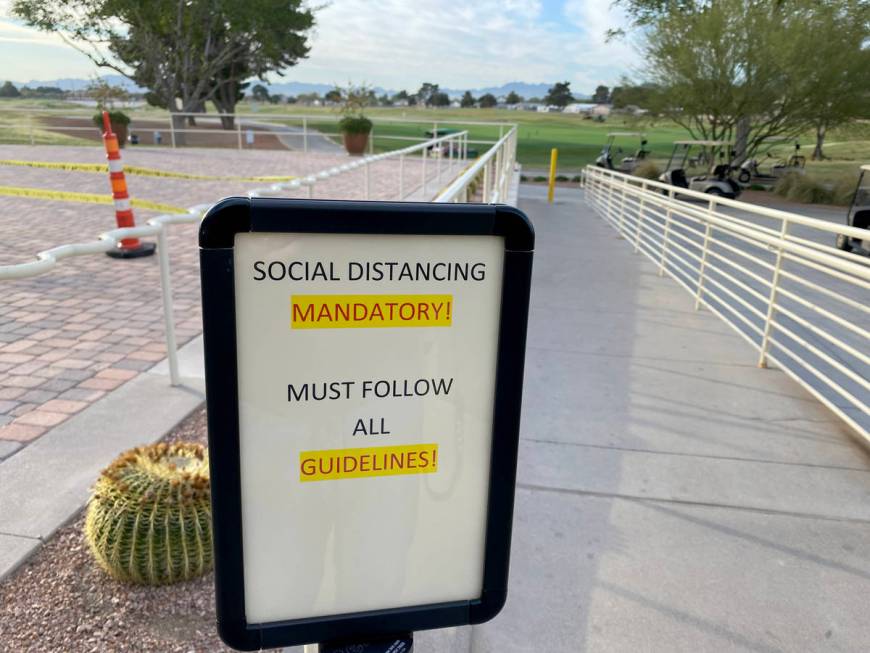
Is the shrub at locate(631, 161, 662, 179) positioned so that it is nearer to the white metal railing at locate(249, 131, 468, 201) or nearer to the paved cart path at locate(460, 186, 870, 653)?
the white metal railing at locate(249, 131, 468, 201)

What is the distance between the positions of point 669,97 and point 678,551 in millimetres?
29747

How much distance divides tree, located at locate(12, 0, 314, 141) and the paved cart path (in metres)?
27.4

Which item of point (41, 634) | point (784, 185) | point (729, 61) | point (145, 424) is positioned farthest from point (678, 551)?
point (729, 61)

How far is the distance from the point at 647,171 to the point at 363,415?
27.5m

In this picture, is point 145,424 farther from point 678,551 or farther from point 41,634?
point 678,551

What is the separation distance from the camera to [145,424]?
364 cm

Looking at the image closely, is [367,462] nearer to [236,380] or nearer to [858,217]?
[236,380]

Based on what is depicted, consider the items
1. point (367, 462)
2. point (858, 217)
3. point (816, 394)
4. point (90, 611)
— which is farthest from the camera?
point (858, 217)

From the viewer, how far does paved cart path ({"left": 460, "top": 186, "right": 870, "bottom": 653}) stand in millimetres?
2398

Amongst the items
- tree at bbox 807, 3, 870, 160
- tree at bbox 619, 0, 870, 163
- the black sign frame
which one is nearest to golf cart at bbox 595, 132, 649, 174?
tree at bbox 619, 0, 870, 163

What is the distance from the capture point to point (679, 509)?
3.14 metres

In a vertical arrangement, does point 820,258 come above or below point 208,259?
below

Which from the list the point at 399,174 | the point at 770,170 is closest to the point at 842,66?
the point at 770,170

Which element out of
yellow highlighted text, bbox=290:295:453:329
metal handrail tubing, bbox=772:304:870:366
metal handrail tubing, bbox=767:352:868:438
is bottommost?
metal handrail tubing, bbox=767:352:868:438
